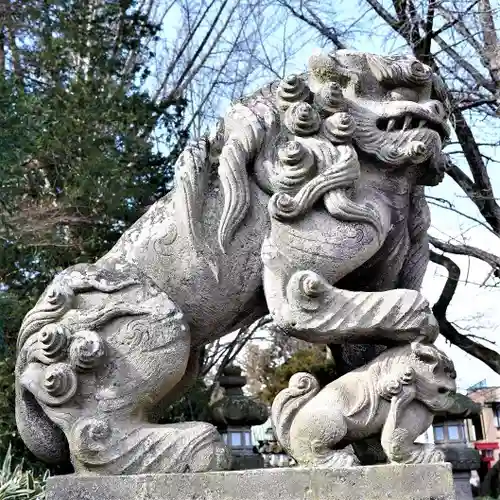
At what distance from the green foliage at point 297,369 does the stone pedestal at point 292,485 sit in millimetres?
6604

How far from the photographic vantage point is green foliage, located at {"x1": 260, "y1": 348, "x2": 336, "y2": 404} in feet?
30.5

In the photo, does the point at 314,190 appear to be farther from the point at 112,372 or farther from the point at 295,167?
the point at 112,372

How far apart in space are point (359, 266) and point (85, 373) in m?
0.93

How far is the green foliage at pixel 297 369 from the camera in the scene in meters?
9.29

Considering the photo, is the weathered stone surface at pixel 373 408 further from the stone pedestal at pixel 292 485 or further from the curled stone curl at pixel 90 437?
the curled stone curl at pixel 90 437

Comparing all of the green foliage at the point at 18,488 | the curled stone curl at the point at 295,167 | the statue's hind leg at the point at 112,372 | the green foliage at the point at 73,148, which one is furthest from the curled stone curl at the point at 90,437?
the green foliage at the point at 73,148

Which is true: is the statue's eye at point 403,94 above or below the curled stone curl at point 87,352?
above

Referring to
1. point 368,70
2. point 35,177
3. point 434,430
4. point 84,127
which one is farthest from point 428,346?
point 434,430

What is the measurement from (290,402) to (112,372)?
56 centimetres

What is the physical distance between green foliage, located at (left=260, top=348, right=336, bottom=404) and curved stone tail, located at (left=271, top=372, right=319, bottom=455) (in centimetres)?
646

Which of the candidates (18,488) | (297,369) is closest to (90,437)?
(18,488)

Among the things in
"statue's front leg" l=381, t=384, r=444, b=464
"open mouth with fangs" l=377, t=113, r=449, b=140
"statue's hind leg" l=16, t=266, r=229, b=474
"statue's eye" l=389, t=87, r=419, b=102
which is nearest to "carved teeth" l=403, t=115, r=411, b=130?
"open mouth with fangs" l=377, t=113, r=449, b=140

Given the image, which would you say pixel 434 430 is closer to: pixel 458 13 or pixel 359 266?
pixel 458 13

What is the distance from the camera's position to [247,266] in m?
2.30
